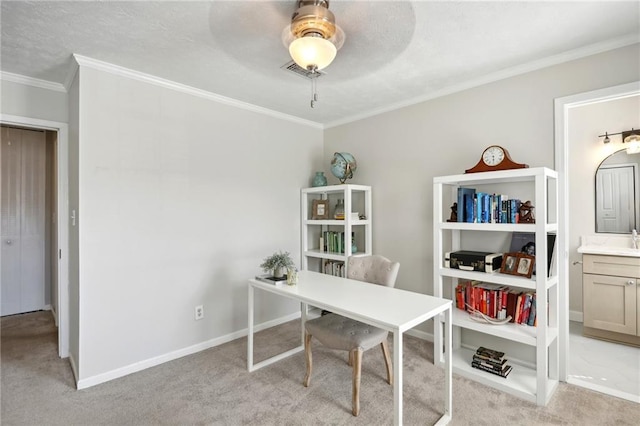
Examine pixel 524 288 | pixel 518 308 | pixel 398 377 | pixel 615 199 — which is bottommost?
pixel 398 377

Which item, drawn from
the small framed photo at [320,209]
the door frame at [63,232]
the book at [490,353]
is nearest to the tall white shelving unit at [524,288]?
the book at [490,353]

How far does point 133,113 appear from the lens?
2582 millimetres

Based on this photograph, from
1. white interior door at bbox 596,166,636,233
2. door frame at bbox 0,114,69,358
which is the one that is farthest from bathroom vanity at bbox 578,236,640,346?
door frame at bbox 0,114,69,358

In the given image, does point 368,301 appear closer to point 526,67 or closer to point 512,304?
point 512,304

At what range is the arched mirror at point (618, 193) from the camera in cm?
315

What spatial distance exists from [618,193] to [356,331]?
3135 mm

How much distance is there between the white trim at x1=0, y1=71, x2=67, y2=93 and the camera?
2502 millimetres

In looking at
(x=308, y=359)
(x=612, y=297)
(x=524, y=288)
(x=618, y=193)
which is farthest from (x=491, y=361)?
(x=618, y=193)

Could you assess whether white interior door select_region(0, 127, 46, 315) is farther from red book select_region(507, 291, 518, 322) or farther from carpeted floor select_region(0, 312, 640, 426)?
red book select_region(507, 291, 518, 322)

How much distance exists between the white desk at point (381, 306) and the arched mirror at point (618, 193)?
2.57m

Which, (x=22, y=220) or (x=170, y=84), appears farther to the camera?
(x=22, y=220)

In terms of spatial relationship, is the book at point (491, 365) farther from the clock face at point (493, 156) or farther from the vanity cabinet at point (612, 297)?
the clock face at point (493, 156)

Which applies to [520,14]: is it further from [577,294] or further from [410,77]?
[577,294]

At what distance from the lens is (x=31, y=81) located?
2613 millimetres
